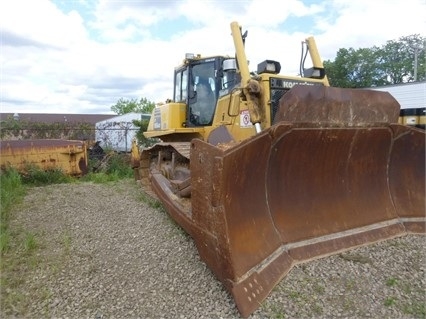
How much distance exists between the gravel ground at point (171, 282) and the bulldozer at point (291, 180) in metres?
0.15

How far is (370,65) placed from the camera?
1412 inches

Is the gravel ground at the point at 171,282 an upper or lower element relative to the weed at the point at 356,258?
lower

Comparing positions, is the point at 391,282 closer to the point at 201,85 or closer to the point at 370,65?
the point at 201,85

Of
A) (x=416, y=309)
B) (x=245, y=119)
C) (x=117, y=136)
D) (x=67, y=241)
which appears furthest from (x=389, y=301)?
(x=117, y=136)

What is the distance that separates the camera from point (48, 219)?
4.96 metres

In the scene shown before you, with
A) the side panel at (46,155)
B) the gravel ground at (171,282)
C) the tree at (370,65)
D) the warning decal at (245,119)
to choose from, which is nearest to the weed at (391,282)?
the gravel ground at (171,282)

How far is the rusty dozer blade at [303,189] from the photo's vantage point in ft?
9.61

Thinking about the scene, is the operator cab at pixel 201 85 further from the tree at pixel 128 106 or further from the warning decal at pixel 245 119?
the tree at pixel 128 106

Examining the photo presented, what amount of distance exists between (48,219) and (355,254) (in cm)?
365

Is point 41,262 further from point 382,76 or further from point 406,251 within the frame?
point 382,76

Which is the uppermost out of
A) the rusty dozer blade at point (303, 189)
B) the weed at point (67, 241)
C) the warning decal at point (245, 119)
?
the warning decal at point (245, 119)

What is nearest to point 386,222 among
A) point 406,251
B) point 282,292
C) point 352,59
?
point 406,251

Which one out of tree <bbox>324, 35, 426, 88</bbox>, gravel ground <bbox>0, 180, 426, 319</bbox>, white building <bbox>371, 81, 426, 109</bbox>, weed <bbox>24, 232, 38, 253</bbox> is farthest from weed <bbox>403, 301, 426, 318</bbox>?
tree <bbox>324, 35, 426, 88</bbox>

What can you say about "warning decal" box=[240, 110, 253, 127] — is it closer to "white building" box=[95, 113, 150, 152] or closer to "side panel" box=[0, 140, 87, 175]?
"side panel" box=[0, 140, 87, 175]
